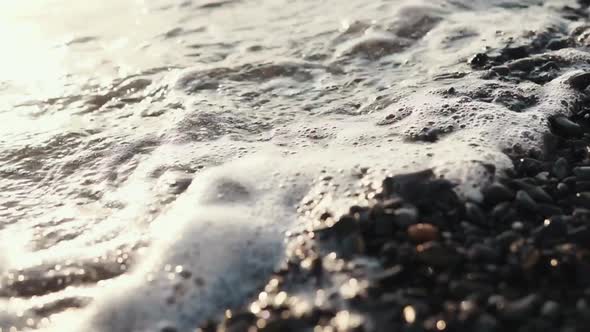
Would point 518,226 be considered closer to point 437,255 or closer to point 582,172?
point 437,255

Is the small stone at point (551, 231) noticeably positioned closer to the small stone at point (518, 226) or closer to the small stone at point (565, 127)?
the small stone at point (518, 226)

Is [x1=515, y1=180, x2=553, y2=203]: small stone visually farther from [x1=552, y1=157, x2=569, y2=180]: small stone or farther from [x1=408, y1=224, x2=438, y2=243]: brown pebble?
[x1=408, y1=224, x2=438, y2=243]: brown pebble

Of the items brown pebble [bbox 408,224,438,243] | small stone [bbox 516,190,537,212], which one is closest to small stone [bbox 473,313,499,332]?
brown pebble [bbox 408,224,438,243]

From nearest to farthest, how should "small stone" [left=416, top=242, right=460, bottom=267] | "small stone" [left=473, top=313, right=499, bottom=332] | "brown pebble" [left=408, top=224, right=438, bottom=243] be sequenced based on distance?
"small stone" [left=473, top=313, right=499, bottom=332]
"small stone" [left=416, top=242, right=460, bottom=267]
"brown pebble" [left=408, top=224, right=438, bottom=243]

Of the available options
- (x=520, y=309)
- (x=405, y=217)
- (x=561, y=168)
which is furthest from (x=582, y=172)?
(x=520, y=309)

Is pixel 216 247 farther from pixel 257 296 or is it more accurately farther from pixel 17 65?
pixel 17 65

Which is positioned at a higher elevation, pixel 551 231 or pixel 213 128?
pixel 551 231
